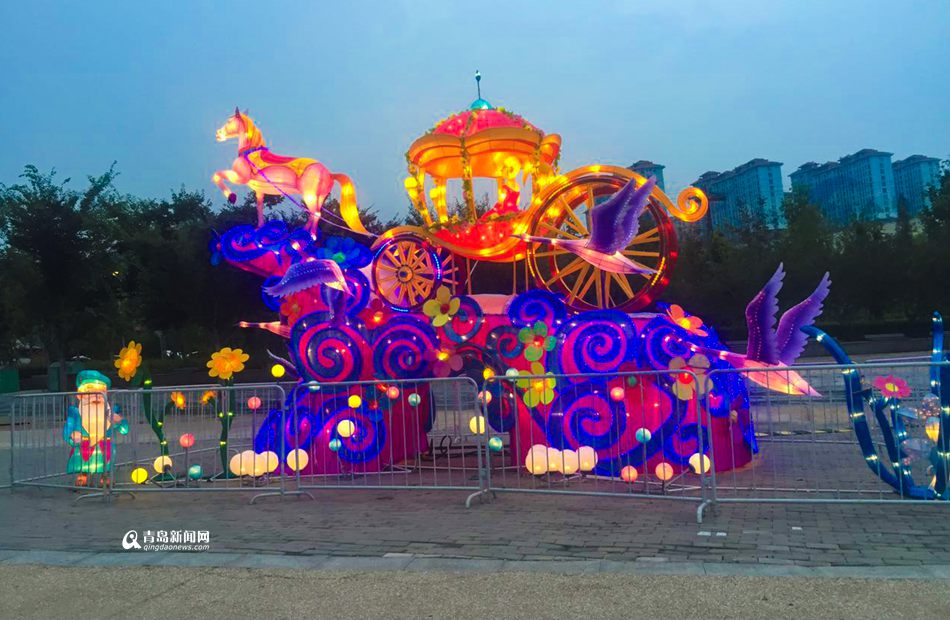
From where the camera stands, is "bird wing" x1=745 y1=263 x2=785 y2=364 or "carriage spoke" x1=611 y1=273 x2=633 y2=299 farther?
"carriage spoke" x1=611 y1=273 x2=633 y2=299

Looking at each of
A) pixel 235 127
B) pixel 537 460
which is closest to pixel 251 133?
pixel 235 127

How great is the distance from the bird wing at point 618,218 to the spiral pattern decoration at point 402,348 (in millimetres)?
2264

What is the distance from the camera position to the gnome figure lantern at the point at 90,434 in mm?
8688

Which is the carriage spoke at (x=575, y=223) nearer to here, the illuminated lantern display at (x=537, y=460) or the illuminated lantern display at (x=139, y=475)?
the illuminated lantern display at (x=537, y=460)

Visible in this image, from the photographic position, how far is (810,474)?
8281mm

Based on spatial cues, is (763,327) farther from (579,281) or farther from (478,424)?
(478,424)

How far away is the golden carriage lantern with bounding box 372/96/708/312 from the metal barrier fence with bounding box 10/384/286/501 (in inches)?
89.7

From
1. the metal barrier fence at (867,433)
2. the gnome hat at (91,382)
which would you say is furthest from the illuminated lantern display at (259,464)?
the metal barrier fence at (867,433)

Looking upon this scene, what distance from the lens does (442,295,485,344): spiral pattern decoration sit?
9.08 m

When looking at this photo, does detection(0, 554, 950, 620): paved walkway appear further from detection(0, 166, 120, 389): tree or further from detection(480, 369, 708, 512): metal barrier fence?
detection(0, 166, 120, 389): tree

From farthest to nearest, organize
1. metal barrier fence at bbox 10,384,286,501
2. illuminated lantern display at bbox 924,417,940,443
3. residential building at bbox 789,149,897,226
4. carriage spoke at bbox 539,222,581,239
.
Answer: residential building at bbox 789,149,897,226 → carriage spoke at bbox 539,222,581,239 → metal barrier fence at bbox 10,384,286,501 → illuminated lantern display at bbox 924,417,940,443

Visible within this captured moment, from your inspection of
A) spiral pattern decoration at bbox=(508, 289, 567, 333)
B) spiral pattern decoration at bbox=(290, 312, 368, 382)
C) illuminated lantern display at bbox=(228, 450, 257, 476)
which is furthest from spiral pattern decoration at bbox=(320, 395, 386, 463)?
spiral pattern decoration at bbox=(508, 289, 567, 333)

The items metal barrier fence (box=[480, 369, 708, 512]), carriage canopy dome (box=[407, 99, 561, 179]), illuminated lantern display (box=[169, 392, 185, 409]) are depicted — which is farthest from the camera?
carriage canopy dome (box=[407, 99, 561, 179])

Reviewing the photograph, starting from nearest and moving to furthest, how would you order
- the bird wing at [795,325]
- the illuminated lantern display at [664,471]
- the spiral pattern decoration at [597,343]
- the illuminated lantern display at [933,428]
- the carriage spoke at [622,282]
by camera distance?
the illuminated lantern display at [933,428] < the illuminated lantern display at [664,471] < the bird wing at [795,325] < the spiral pattern decoration at [597,343] < the carriage spoke at [622,282]
